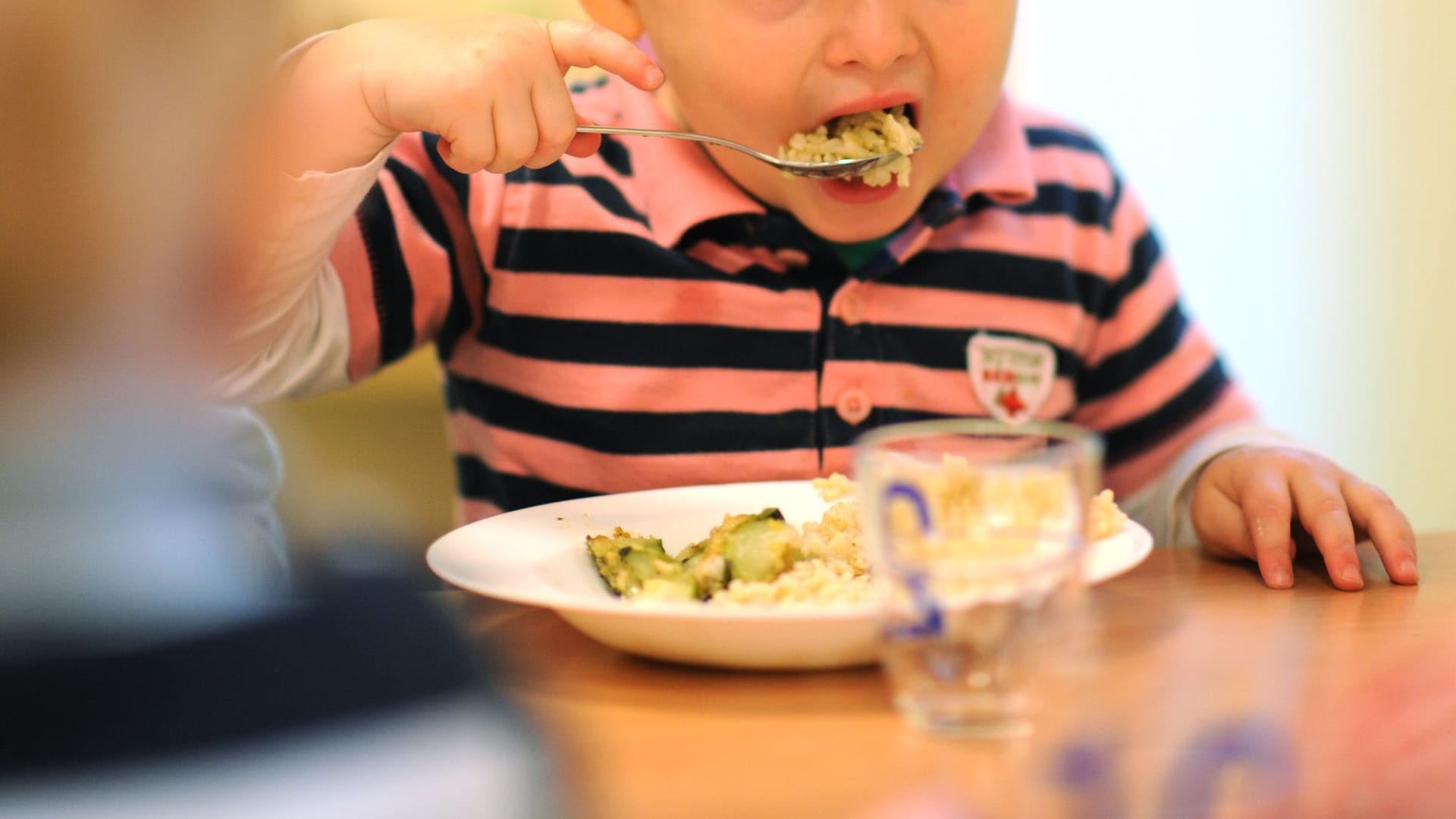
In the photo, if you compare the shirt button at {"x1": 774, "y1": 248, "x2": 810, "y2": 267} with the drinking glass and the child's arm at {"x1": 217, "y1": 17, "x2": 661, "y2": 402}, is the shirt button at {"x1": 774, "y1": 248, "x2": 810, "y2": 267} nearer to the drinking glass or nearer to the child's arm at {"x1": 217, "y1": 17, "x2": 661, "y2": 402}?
the child's arm at {"x1": 217, "y1": 17, "x2": 661, "y2": 402}

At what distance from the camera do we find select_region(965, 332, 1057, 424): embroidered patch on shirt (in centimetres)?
117

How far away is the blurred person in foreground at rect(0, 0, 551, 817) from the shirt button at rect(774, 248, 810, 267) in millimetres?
706

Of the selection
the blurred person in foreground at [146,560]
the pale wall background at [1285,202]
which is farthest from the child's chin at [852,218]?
the pale wall background at [1285,202]

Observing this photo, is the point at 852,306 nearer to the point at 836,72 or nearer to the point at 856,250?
the point at 856,250

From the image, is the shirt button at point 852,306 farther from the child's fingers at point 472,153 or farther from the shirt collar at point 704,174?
the child's fingers at point 472,153

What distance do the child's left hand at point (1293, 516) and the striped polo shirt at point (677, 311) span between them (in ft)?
0.76

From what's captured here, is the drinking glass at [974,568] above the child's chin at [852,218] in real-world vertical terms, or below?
below

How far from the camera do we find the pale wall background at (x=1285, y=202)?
1.75 m

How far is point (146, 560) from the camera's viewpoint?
0.42m

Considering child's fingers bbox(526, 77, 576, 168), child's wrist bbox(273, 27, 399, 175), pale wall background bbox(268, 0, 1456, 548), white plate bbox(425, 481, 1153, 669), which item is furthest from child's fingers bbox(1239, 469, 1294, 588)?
pale wall background bbox(268, 0, 1456, 548)

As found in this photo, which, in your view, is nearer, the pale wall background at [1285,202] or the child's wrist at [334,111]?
the child's wrist at [334,111]

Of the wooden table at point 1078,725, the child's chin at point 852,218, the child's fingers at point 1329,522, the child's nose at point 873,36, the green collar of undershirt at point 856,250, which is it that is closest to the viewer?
the wooden table at point 1078,725

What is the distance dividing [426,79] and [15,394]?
19.9 inches

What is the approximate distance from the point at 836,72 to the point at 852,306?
0.21 meters
